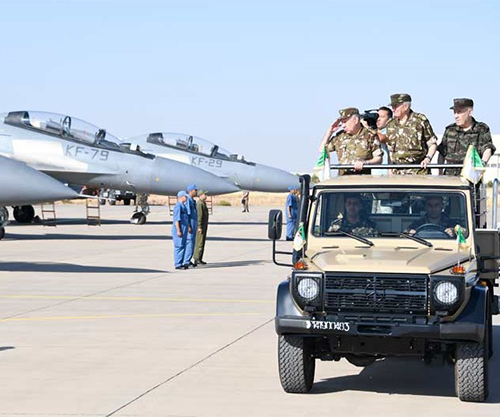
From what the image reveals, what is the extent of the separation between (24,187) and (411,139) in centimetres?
1213

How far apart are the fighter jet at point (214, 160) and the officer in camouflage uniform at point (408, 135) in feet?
90.3

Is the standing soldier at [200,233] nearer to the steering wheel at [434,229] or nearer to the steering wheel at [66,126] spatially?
the steering wheel at [66,126]

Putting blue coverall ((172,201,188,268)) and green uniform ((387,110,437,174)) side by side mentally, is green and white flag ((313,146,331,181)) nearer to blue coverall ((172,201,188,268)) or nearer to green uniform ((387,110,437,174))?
green uniform ((387,110,437,174))

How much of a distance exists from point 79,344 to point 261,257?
13.1 meters

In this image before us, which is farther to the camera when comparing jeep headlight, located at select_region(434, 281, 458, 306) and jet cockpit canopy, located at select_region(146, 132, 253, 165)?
jet cockpit canopy, located at select_region(146, 132, 253, 165)

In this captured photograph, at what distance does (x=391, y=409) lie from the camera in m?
7.48

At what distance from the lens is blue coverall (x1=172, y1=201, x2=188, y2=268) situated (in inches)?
782

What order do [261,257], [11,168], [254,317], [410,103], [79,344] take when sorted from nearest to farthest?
1. [79,344]
2. [410,103]
3. [254,317]
4. [11,168]
5. [261,257]

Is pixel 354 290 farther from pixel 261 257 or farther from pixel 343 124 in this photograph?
pixel 261 257

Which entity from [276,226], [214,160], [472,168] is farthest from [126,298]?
[214,160]

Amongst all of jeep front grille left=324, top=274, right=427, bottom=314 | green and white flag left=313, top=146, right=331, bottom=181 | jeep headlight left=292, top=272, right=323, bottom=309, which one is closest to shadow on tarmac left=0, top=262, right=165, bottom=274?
green and white flag left=313, top=146, right=331, bottom=181

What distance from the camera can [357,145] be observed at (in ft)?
34.8

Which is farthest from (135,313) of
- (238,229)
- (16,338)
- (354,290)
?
(238,229)

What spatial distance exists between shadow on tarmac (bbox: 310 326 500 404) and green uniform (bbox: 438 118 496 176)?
7.36 feet
